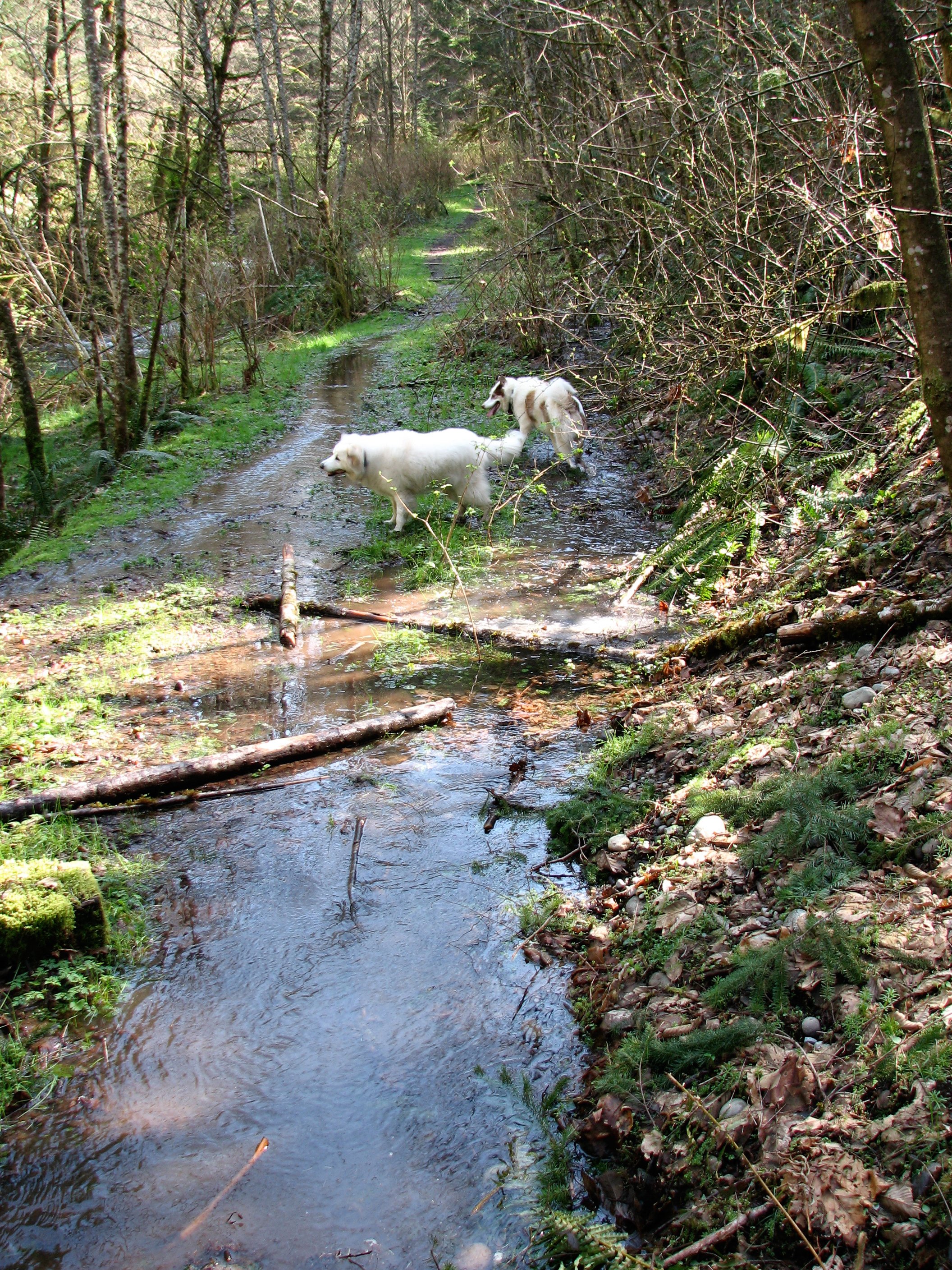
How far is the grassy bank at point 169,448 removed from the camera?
10.8 meters

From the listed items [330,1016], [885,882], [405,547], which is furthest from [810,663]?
[405,547]

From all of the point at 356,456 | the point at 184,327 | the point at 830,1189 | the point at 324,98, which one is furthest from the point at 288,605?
the point at 324,98

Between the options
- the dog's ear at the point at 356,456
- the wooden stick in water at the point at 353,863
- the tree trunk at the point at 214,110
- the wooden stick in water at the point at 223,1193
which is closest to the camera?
the wooden stick in water at the point at 223,1193

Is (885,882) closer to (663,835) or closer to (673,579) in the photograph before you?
(663,835)

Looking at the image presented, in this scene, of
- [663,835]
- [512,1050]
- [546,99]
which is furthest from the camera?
[546,99]

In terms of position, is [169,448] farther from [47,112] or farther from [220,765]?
[220,765]

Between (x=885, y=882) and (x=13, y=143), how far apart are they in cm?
1483

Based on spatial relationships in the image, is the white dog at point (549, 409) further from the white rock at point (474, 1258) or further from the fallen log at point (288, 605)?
the white rock at point (474, 1258)

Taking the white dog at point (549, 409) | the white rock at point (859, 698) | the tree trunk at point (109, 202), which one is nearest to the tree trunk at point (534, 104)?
the white dog at point (549, 409)

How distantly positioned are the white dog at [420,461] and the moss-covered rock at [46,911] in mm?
6080

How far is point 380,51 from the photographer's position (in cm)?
3591

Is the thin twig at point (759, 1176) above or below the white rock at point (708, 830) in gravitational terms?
below

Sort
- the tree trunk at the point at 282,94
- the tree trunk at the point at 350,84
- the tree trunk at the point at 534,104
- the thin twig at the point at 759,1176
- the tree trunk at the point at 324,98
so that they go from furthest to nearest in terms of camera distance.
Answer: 1. the tree trunk at the point at 282,94
2. the tree trunk at the point at 350,84
3. the tree trunk at the point at 324,98
4. the tree trunk at the point at 534,104
5. the thin twig at the point at 759,1176

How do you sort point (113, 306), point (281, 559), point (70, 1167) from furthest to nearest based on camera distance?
point (113, 306), point (281, 559), point (70, 1167)
